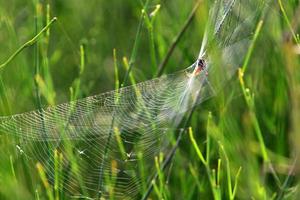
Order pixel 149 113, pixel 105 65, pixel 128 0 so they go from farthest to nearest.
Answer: pixel 128 0
pixel 105 65
pixel 149 113

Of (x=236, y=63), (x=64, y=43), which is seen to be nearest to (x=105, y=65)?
(x=64, y=43)

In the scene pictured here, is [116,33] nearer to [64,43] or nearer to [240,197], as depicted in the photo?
[64,43]

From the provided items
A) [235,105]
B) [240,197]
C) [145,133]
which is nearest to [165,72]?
[235,105]

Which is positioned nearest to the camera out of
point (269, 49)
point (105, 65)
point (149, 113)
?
point (149, 113)

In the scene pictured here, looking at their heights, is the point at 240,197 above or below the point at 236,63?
below

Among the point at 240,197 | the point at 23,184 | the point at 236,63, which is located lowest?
the point at 240,197

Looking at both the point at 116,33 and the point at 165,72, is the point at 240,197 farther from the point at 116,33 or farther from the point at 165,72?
the point at 116,33

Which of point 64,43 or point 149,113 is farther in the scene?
point 64,43
